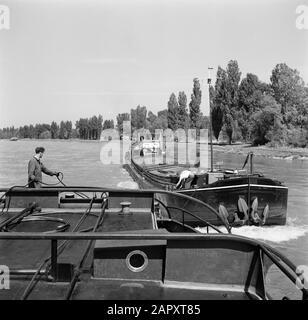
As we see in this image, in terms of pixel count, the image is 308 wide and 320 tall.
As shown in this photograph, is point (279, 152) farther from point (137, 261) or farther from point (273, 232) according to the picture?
point (137, 261)

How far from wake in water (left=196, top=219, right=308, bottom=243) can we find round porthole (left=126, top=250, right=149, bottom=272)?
10.3 metres

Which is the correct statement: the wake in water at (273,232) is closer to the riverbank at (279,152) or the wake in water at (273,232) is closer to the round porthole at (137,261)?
the round porthole at (137,261)

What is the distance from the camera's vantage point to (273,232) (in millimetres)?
13773

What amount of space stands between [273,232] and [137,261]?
37.3 feet

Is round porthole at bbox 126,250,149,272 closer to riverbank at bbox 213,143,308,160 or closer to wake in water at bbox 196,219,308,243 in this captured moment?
wake in water at bbox 196,219,308,243

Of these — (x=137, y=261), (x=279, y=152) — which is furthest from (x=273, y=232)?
(x=279, y=152)

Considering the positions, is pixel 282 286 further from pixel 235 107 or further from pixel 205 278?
pixel 235 107

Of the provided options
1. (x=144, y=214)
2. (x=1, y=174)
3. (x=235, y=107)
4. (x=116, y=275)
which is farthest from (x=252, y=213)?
(x=235, y=107)

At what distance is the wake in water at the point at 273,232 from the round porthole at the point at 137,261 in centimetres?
1026

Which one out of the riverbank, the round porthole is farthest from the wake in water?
the riverbank

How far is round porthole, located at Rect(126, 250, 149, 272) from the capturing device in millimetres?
3132

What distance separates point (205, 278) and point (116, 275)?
619mm

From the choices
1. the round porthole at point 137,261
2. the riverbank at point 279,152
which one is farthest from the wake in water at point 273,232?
the riverbank at point 279,152

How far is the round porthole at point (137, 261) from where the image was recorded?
10.3 feet
